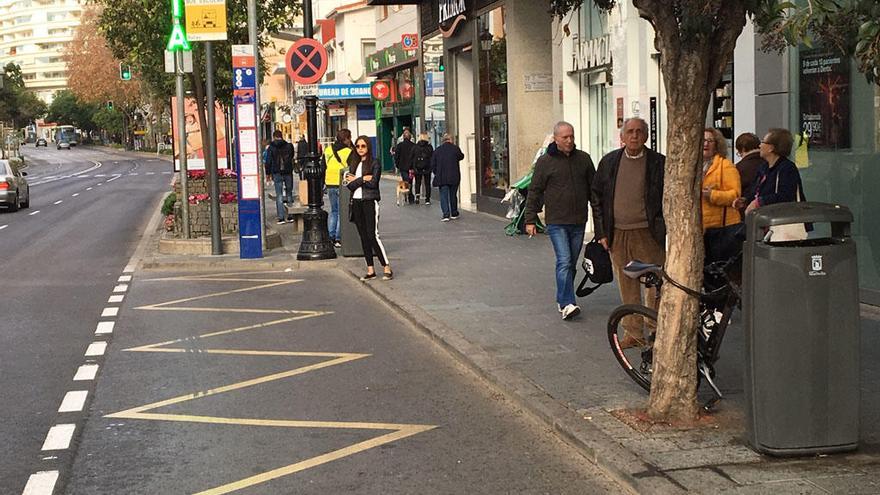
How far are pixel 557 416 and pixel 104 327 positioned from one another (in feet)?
19.4

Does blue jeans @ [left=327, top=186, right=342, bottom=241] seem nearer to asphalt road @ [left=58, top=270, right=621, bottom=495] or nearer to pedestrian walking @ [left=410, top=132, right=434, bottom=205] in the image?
asphalt road @ [left=58, top=270, right=621, bottom=495]

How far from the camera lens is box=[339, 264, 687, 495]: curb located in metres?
5.48

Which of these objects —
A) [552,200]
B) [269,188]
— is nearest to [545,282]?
[552,200]

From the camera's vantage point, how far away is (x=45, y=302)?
43.0 feet

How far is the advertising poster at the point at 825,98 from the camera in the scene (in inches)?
416

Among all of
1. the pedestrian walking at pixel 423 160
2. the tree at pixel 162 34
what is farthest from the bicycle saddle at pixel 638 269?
the pedestrian walking at pixel 423 160

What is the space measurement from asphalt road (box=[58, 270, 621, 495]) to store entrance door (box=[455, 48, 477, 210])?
1542 centimetres

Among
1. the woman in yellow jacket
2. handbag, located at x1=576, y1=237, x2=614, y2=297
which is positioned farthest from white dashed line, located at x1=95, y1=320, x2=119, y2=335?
the woman in yellow jacket

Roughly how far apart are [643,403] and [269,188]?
33.5 metres

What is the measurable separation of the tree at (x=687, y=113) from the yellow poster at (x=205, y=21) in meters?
11.3

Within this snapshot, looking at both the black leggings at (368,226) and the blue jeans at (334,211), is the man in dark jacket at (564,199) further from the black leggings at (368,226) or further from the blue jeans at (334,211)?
the blue jeans at (334,211)

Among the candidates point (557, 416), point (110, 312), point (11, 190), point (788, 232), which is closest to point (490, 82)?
point (110, 312)

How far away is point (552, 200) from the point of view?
1009cm

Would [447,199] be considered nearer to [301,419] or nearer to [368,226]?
[368,226]
